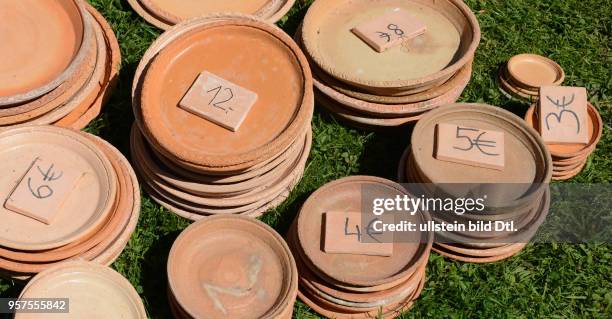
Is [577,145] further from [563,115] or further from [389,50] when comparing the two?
[389,50]

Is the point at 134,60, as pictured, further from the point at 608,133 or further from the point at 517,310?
the point at 608,133

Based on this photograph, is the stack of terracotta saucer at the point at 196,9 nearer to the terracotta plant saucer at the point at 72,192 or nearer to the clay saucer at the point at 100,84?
the clay saucer at the point at 100,84

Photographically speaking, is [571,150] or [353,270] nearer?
[353,270]

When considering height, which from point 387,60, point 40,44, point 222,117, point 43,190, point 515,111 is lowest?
point 515,111

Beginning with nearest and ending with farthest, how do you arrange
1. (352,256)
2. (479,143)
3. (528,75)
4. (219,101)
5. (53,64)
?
(352,256)
(219,101)
(479,143)
(53,64)
(528,75)

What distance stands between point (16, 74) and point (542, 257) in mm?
3514

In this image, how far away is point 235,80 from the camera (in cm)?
434

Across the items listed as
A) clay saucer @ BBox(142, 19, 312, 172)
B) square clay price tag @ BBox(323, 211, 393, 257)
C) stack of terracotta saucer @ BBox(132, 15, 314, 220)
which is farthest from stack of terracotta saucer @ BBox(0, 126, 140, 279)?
square clay price tag @ BBox(323, 211, 393, 257)

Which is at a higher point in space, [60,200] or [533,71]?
[60,200]

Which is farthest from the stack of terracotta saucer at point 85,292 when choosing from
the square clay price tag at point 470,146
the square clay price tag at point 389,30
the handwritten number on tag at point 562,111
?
the handwritten number on tag at point 562,111

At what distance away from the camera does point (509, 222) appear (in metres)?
4.31

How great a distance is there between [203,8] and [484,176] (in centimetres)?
244

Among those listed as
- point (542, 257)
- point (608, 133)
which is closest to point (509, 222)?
point (542, 257)

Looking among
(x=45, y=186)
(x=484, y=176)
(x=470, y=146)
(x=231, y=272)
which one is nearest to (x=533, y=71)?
(x=470, y=146)
